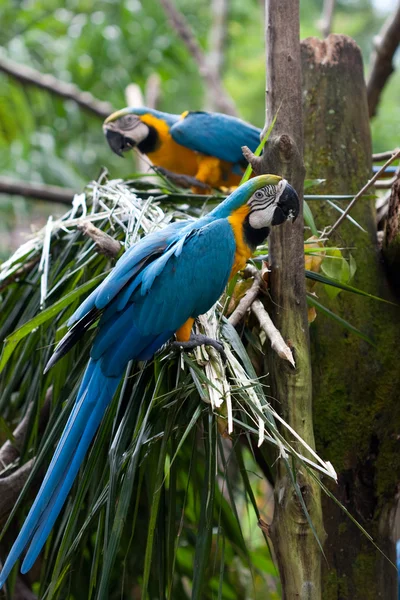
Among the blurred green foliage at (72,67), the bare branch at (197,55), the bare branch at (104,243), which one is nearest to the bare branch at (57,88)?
the blurred green foliage at (72,67)

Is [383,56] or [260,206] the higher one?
[383,56]

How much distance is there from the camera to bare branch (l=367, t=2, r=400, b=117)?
253 centimetres

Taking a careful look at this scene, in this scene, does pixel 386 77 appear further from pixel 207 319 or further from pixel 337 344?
pixel 207 319

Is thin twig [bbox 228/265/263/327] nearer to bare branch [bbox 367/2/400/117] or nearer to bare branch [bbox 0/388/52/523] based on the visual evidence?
bare branch [bbox 0/388/52/523]

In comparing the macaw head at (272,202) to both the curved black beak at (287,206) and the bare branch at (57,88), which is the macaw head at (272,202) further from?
the bare branch at (57,88)

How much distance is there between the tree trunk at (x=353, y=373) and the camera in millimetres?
1460

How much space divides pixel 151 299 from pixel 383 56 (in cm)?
187

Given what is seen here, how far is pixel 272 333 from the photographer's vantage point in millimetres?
1231

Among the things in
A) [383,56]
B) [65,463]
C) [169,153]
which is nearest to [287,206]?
[65,463]

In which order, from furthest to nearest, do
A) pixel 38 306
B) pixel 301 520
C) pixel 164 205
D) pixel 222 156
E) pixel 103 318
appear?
1. pixel 222 156
2. pixel 164 205
3. pixel 38 306
4. pixel 103 318
5. pixel 301 520

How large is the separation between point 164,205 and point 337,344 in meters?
0.60

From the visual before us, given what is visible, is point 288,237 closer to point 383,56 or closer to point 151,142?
point 151,142

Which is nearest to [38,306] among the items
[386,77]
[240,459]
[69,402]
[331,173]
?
[69,402]

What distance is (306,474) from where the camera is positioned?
45.8 inches
